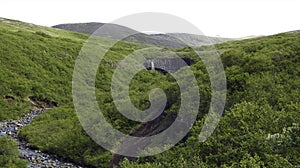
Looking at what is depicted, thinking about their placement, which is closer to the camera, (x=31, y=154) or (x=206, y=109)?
(x=206, y=109)

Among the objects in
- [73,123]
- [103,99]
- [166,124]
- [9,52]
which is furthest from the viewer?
[9,52]

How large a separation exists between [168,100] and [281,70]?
8116 mm

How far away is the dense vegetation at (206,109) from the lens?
1258cm

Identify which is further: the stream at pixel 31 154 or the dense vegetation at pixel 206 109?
the stream at pixel 31 154

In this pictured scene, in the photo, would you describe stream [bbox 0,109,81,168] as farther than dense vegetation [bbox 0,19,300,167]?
Yes

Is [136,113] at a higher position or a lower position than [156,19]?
lower

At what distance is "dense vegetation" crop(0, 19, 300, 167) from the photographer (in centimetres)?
1258

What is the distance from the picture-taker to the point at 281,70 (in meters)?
22.4

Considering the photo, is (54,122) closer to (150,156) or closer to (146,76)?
(150,156)

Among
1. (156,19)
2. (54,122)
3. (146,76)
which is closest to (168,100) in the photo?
(156,19)

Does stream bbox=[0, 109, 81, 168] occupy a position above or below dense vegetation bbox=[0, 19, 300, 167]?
below

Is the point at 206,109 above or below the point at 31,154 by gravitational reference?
above

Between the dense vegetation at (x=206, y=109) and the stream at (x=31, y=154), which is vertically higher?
the dense vegetation at (x=206, y=109)

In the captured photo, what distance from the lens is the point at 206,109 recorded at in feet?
64.3
